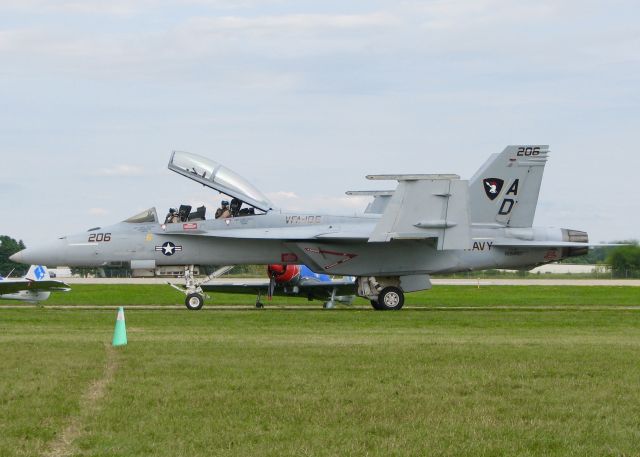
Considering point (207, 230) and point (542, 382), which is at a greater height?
point (207, 230)

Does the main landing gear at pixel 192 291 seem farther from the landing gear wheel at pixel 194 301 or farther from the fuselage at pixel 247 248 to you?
the fuselage at pixel 247 248

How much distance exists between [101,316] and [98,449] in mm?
16897

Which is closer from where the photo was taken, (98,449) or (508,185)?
(98,449)

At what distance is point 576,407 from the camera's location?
32.0 feet

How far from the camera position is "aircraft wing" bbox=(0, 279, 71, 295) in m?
32.9

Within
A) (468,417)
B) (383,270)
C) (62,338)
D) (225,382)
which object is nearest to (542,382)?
(468,417)

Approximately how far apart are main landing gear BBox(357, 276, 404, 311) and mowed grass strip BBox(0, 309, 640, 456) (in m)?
10.4

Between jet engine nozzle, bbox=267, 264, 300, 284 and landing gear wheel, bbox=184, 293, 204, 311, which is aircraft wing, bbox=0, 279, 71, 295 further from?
jet engine nozzle, bbox=267, 264, 300, 284

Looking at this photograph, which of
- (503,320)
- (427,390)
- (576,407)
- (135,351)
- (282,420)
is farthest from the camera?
(503,320)

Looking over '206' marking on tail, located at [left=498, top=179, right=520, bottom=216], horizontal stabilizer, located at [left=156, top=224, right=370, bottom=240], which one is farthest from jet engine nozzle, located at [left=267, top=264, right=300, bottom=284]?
'206' marking on tail, located at [left=498, top=179, right=520, bottom=216]

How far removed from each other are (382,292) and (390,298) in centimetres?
26

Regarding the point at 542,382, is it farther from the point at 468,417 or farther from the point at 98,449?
the point at 98,449

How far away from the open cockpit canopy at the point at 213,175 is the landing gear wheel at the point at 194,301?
2.84m

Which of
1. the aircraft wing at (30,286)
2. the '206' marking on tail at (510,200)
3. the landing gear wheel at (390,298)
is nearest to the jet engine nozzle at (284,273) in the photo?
the landing gear wheel at (390,298)
